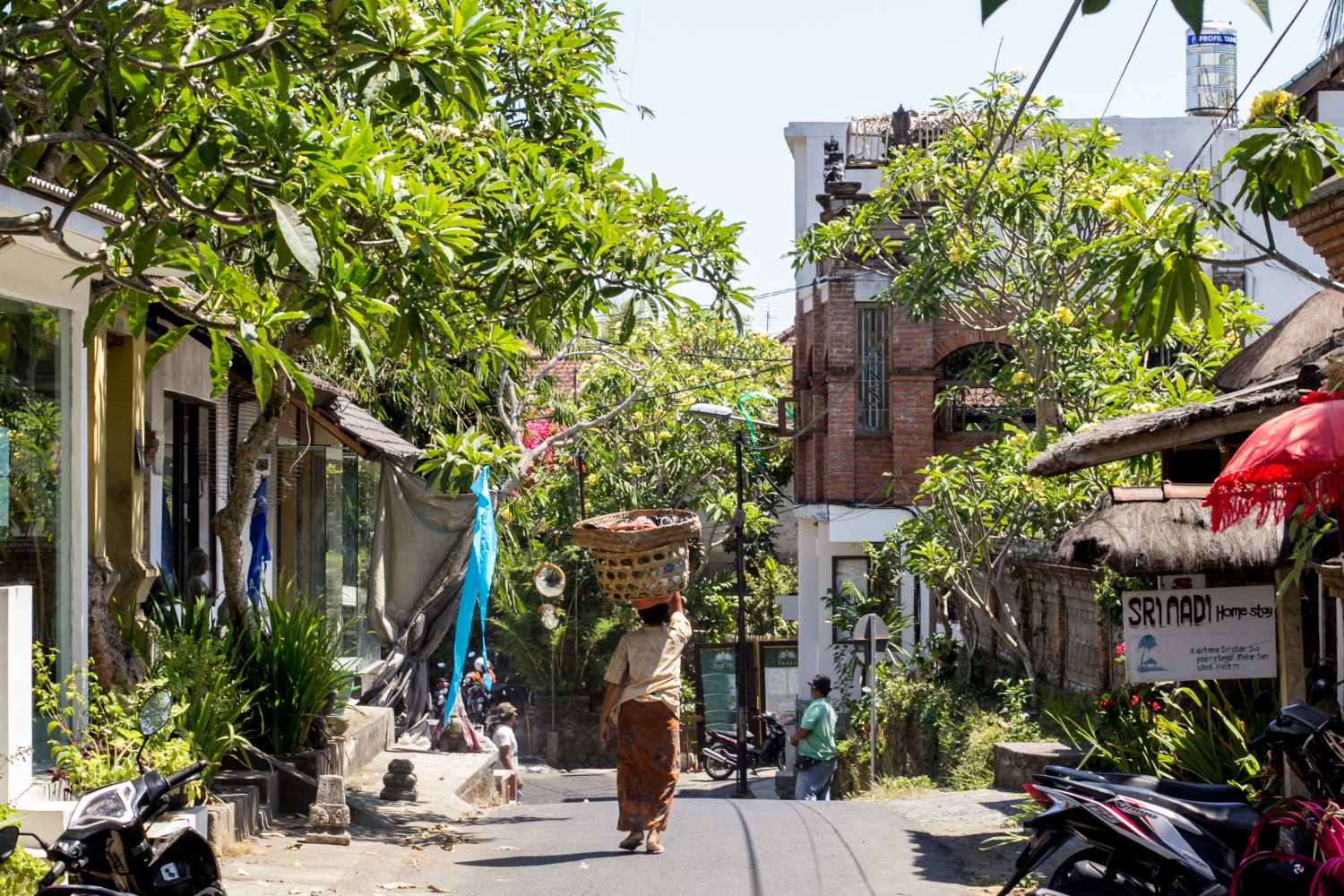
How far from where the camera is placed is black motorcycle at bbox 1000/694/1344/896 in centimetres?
545

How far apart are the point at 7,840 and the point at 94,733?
10.6 ft

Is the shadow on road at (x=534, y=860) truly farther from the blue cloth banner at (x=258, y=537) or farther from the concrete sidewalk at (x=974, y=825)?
the blue cloth banner at (x=258, y=537)

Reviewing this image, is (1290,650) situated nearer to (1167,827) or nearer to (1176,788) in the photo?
(1176,788)

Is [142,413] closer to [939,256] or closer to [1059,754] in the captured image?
[1059,754]

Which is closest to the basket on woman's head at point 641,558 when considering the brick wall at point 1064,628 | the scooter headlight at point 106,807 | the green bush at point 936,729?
the scooter headlight at point 106,807

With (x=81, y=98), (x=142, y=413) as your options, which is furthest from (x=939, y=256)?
(x=81, y=98)

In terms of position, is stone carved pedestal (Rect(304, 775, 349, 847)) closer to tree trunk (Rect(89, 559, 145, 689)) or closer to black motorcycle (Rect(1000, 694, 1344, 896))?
tree trunk (Rect(89, 559, 145, 689))

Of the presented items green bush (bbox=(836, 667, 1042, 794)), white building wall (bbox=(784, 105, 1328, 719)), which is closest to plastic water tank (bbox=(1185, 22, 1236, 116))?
white building wall (bbox=(784, 105, 1328, 719))

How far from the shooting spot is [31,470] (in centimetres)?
776

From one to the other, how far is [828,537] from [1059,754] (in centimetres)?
1366

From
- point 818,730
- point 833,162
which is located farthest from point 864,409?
point 818,730

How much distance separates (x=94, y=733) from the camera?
24.6 ft

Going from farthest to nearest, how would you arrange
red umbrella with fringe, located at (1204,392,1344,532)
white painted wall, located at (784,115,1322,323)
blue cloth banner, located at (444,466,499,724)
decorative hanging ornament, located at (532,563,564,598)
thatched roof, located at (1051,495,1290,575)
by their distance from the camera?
decorative hanging ornament, located at (532,563,564,598) < white painted wall, located at (784,115,1322,323) < blue cloth banner, located at (444,466,499,724) < thatched roof, located at (1051,495,1290,575) < red umbrella with fringe, located at (1204,392,1344,532)

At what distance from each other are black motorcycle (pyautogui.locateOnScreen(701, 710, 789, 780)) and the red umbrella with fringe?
19921mm
